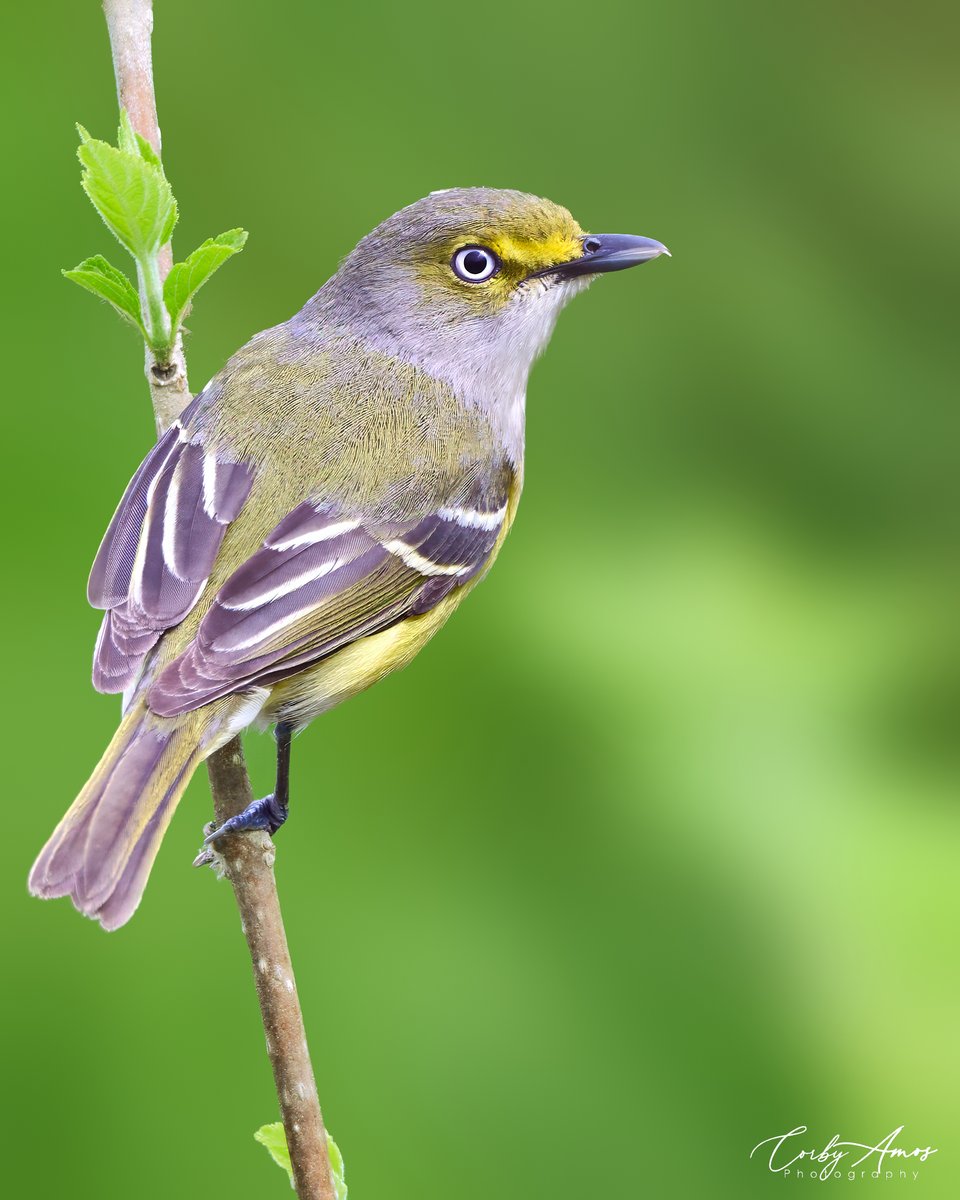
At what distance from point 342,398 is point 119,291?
1.53 feet

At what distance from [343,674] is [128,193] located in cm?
62

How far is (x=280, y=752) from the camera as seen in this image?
162 cm

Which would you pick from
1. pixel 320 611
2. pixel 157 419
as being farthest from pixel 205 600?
pixel 157 419

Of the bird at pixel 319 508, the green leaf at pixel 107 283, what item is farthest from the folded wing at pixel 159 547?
the green leaf at pixel 107 283

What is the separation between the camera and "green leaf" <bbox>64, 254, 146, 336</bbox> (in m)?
1.19

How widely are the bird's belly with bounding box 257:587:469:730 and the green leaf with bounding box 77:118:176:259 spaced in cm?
52

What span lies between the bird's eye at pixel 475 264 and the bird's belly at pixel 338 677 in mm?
492

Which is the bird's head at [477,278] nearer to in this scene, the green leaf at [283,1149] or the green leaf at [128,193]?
the green leaf at [128,193]

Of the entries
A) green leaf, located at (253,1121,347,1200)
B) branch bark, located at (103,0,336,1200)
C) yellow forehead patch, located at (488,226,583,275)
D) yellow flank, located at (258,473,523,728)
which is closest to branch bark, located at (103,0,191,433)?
branch bark, located at (103,0,336,1200)

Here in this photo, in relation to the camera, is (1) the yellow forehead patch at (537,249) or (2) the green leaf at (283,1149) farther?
(1) the yellow forehead patch at (537,249)

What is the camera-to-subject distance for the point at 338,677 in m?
1.53

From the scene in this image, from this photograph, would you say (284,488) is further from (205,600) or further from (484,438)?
(484,438)

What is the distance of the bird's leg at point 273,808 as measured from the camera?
1268 mm

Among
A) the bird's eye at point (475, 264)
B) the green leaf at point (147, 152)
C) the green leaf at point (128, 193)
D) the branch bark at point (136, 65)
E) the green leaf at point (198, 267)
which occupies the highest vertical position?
the branch bark at point (136, 65)
